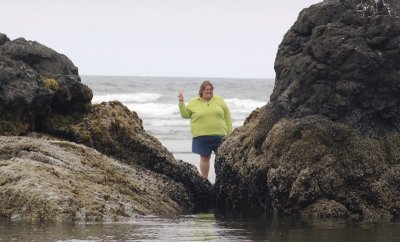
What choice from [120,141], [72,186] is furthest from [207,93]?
[72,186]

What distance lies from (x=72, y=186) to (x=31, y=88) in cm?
206

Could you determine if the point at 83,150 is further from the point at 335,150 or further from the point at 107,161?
the point at 335,150

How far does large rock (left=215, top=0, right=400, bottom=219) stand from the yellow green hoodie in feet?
9.91

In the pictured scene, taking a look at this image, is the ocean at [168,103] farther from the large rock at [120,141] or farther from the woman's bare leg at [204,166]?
the large rock at [120,141]

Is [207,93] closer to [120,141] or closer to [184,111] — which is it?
[184,111]

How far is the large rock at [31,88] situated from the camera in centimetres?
1253

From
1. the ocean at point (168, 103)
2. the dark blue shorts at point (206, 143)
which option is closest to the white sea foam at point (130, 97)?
the ocean at point (168, 103)

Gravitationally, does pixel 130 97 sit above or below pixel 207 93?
below

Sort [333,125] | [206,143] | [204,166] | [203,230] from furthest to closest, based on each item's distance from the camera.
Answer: [206,143], [204,166], [333,125], [203,230]

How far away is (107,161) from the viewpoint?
40.4 feet

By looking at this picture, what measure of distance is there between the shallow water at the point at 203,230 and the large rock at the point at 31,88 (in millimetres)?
2266

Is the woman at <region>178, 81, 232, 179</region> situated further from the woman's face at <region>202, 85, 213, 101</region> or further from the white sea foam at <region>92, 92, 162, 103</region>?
the white sea foam at <region>92, 92, 162, 103</region>

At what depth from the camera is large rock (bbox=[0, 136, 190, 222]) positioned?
10734mm

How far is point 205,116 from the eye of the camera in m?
15.9
